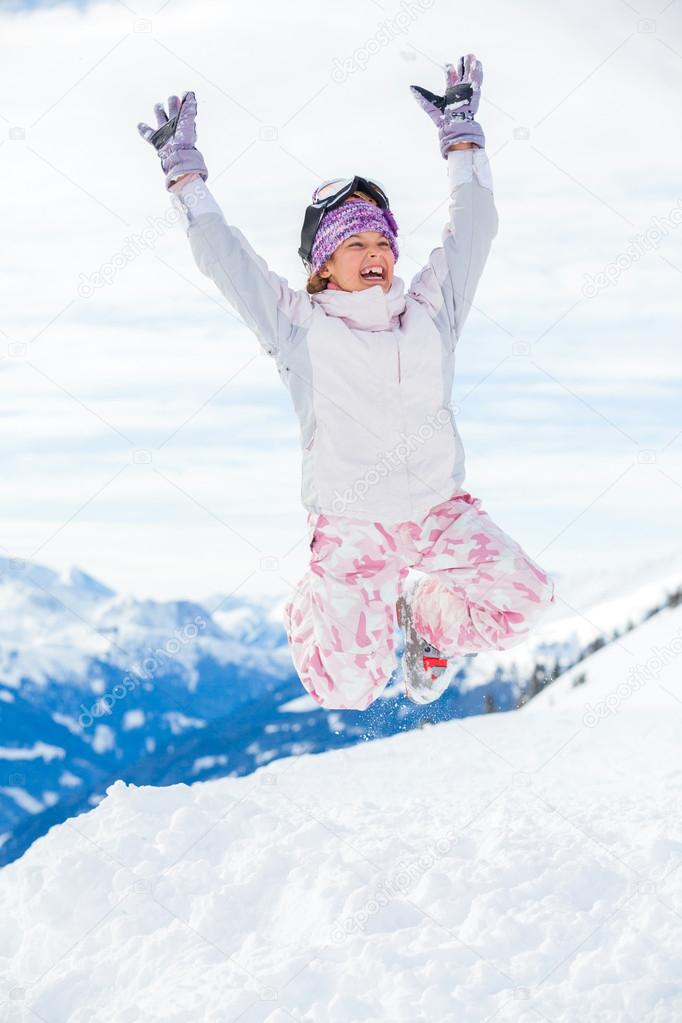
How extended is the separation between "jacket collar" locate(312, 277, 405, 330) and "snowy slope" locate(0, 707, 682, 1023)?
10.4ft

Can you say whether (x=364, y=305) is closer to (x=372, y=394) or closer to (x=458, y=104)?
(x=372, y=394)

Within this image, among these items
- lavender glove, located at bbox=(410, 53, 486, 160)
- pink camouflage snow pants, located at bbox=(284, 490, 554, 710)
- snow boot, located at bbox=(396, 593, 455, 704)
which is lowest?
snow boot, located at bbox=(396, 593, 455, 704)

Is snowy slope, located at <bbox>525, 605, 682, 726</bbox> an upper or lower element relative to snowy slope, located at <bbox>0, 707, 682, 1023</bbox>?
lower

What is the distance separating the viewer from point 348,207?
16.0 feet

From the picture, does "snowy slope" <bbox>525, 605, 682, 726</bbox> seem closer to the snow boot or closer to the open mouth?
the snow boot

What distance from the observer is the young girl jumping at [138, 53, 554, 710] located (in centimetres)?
472

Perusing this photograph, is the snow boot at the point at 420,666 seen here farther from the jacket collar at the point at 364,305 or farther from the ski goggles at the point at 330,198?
the ski goggles at the point at 330,198

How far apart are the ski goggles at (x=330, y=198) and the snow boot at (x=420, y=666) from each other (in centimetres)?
202

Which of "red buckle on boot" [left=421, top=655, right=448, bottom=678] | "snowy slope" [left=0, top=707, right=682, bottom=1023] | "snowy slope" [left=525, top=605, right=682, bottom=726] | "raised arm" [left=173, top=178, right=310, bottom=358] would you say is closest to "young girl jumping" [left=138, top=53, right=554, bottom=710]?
"raised arm" [left=173, top=178, right=310, bottom=358]

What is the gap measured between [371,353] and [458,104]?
147 centimetres

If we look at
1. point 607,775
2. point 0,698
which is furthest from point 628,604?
point 0,698

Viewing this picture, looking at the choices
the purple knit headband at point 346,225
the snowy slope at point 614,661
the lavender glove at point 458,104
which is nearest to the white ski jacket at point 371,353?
the lavender glove at point 458,104

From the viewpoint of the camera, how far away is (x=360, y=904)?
18.6 ft

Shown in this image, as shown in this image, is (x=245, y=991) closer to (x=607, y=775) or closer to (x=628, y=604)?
(x=607, y=775)
